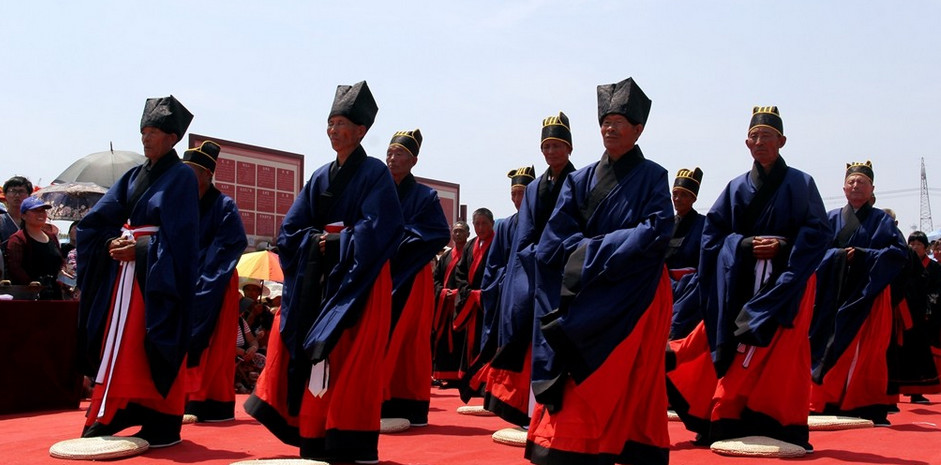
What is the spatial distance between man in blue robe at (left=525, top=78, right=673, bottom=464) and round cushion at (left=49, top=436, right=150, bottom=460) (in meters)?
2.29

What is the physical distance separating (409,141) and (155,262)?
2691 millimetres

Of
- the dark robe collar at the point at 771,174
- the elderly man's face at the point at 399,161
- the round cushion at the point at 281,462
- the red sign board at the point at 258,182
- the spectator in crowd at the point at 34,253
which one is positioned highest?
the red sign board at the point at 258,182

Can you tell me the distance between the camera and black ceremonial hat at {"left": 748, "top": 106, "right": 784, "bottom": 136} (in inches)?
267

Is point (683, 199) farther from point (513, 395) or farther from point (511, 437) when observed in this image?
point (511, 437)

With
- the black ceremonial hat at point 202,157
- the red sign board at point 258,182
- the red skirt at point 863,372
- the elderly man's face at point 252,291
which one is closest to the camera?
the black ceremonial hat at point 202,157

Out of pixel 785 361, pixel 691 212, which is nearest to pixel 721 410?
pixel 785 361

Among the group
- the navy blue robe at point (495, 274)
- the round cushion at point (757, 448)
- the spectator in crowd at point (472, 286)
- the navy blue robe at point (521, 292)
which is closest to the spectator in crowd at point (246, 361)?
the spectator in crowd at point (472, 286)

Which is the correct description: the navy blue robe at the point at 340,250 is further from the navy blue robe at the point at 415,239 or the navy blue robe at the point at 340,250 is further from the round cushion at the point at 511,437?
the round cushion at the point at 511,437

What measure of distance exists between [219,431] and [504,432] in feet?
6.62

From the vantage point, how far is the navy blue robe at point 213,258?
7590 millimetres

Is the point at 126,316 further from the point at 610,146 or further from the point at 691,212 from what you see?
the point at 691,212

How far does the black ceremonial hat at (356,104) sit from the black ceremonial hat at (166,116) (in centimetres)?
108

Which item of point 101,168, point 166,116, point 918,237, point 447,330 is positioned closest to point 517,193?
point 447,330

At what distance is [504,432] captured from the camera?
662cm
